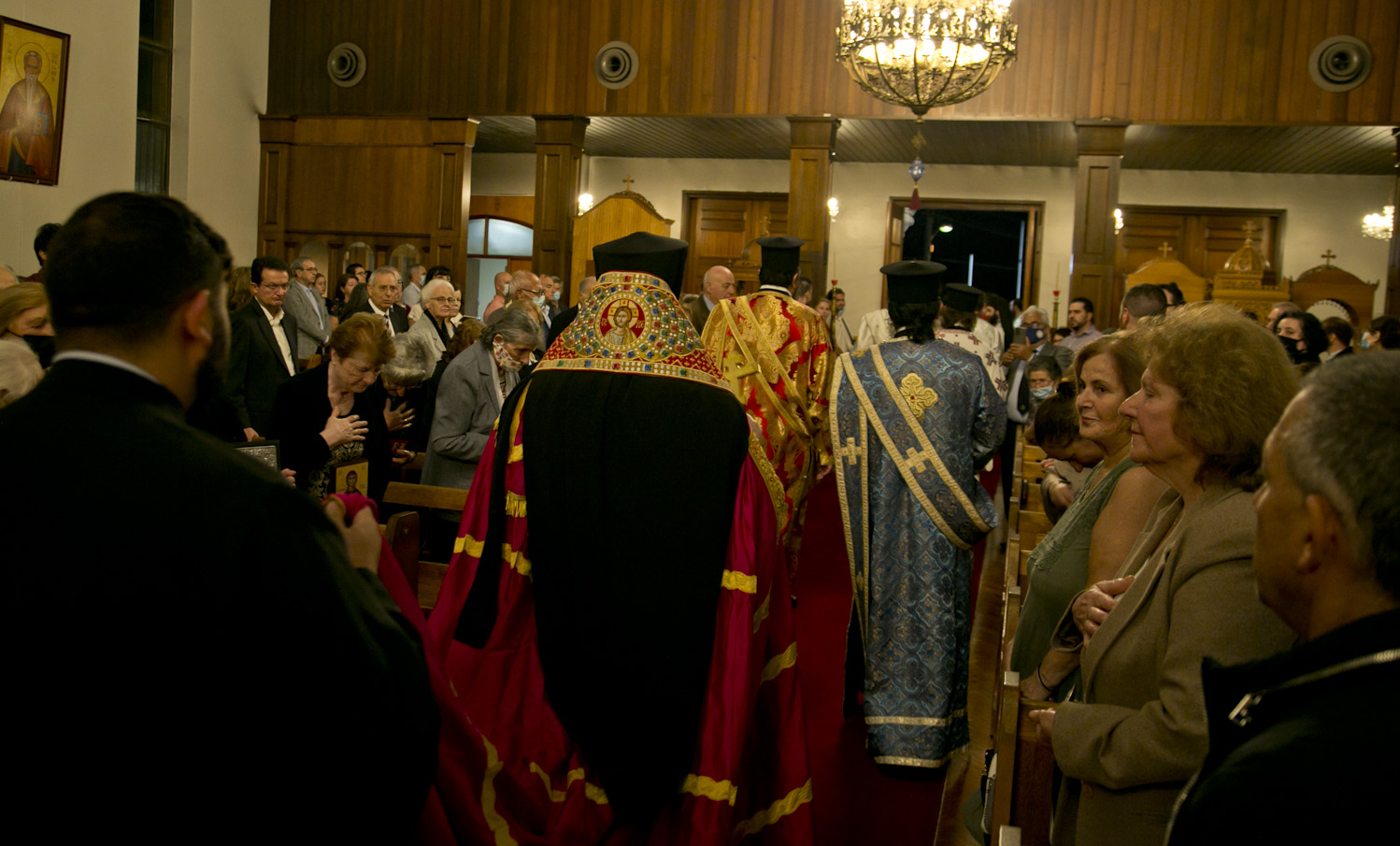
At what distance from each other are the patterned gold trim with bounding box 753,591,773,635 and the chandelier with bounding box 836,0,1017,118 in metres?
6.17

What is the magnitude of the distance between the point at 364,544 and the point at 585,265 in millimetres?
14104

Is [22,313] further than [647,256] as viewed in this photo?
Yes

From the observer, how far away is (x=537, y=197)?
12.3 metres

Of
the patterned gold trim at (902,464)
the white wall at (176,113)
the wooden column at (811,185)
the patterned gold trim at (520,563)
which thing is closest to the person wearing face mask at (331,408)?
the patterned gold trim at (520,563)

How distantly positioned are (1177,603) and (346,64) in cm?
1287

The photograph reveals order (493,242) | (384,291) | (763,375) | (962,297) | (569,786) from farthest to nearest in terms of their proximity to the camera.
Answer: (493,242) < (384,291) < (962,297) < (763,375) < (569,786)

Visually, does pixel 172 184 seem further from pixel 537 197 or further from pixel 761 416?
pixel 761 416

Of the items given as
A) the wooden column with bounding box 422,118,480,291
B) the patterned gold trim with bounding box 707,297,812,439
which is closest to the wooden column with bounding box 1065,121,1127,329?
the wooden column with bounding box 422,118,480,291

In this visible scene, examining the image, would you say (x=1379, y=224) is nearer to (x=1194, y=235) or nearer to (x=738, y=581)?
(x=1194, y=235)

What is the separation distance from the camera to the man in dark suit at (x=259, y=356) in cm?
594

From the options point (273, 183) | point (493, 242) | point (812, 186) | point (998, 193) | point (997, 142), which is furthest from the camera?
point (493, 242)

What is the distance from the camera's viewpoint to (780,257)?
5301 mm

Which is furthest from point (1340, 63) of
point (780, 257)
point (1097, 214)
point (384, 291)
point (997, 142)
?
point (384, 291)

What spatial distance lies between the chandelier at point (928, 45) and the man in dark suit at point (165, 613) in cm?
747
